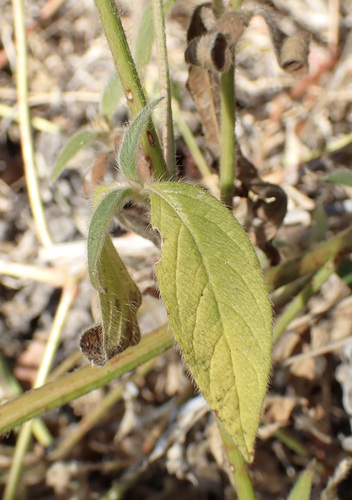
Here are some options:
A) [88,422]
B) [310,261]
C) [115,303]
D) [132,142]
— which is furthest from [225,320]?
[88,422]

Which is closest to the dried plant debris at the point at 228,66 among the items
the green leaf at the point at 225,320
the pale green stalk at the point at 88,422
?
the green leaf at the point at 225,320

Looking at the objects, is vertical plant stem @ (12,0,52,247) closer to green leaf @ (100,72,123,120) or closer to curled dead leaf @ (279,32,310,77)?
green leaf @ (100,72,123,120)

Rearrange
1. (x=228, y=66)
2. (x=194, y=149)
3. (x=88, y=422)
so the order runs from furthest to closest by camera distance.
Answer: (x=194, y=149) < (x=88, y=422) < (x=228, y=66)

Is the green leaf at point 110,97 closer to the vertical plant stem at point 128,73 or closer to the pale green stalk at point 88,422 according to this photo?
the vertical plant stem at point 128,73

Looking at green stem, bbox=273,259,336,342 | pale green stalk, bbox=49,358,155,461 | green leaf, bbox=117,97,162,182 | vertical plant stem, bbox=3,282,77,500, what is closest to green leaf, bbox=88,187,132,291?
green leaf, bbox=117,97,162,182

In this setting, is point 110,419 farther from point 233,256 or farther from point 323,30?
point 323,30

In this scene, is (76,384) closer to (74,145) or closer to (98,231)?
(98,231)

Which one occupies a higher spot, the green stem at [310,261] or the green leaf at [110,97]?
the green leaf at [110,97]
